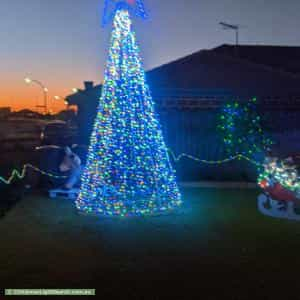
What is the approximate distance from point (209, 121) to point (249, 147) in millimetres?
1546

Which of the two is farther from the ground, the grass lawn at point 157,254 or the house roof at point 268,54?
the house roof at point 268,54

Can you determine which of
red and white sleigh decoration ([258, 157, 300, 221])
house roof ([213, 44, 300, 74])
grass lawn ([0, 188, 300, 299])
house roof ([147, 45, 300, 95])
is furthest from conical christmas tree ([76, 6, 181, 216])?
house roof ([213, 44, 300, 74])

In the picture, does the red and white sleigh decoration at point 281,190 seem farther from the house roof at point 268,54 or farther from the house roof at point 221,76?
the house roof at point 268,54

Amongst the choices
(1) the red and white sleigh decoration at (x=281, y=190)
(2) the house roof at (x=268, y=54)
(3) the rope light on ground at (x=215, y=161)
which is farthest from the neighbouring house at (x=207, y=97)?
(1) the red and white sleigh decoration at (x=281, y=190)

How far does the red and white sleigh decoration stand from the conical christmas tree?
72.3 inches

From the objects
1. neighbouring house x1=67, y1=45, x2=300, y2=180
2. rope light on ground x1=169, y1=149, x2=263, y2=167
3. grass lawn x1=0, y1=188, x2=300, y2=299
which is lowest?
grass lawn x1=0, y1=188, x2=300, y2=299

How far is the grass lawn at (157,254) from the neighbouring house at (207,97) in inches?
181

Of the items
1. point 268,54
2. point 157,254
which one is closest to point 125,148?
point 157,254

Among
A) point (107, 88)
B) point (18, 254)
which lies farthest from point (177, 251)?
point (107, 88)

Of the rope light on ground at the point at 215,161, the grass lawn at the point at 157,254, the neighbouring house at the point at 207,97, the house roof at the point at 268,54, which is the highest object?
the house roof at the point at 268,54

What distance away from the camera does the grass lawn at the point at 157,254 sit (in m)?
5.02

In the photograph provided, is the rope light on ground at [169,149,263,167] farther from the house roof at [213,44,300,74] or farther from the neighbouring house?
the house roof at [213,44,300,74]

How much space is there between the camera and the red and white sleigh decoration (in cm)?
808

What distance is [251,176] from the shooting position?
12.1 meters
